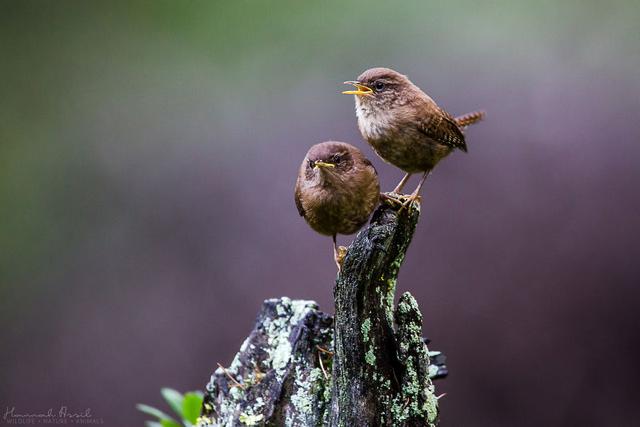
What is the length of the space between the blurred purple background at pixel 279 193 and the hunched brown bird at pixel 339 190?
1191mm

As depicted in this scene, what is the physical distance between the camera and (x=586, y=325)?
444 centimetres

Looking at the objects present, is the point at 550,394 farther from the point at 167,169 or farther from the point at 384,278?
the point at 167,169

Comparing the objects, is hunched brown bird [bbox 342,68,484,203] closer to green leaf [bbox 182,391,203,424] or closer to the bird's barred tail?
the bird's barred tail

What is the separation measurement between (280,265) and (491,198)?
5.25 feet

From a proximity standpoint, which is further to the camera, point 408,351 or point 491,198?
point 491,198

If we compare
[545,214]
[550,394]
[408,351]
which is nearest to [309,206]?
[408,351]

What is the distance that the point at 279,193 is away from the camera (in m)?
5.00

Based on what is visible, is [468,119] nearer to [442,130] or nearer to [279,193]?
[442,130]

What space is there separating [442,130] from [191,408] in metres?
1.87

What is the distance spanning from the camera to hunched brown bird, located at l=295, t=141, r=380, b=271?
9.79 ft

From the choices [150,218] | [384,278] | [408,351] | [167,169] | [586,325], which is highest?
[167,169]

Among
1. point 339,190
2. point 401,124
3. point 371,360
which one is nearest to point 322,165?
point 339,190
